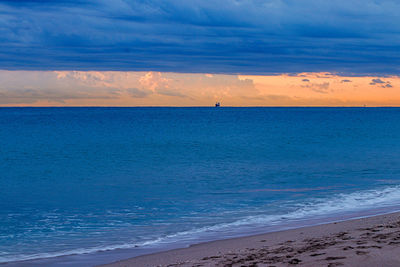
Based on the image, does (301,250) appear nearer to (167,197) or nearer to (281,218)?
(281,218)

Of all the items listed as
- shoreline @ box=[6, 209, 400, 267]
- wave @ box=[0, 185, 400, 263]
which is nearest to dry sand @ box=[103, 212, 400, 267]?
shoreline @ box=[6, 209, 400, 267]

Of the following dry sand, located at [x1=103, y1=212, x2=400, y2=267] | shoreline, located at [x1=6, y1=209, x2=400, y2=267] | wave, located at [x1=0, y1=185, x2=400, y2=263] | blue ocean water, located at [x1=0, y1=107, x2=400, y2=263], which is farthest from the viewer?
blue ocean water, located at [x1=0, y1=107, x2=400, y2=263]

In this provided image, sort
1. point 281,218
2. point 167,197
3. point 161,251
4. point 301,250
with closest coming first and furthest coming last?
point 301,250, point 161,251, point 281,218, point 167,197

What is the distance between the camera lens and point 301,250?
8.43 m

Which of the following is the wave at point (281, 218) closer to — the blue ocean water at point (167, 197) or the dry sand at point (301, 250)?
the blue ocean water at point (167, 197)

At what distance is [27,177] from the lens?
25.7 m

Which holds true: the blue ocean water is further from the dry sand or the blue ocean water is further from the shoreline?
the dry sand

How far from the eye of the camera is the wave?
35.0 feet

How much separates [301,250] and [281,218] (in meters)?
5.36

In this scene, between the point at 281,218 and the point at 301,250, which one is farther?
the point at 281,218

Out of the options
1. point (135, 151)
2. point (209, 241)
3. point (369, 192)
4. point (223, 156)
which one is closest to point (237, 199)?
point (369, 192)

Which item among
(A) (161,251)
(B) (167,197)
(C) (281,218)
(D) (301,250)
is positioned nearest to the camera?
(D) (301,250)

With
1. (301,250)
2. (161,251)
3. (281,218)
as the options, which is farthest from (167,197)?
(301,250)

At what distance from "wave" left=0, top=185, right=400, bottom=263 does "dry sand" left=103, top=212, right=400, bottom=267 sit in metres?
1.11
